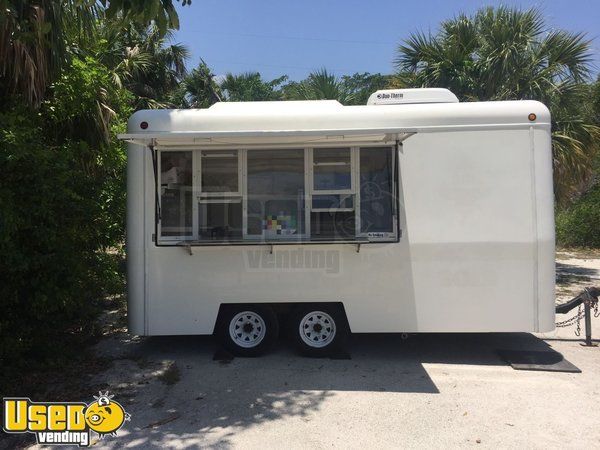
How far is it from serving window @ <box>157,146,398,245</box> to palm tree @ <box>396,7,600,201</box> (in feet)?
17.1

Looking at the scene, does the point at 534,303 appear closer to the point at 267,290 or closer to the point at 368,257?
the point at 368,257

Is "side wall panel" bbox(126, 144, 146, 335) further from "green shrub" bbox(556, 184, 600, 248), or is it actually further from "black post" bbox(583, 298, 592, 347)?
"green shrub" bbox(556, 184, 600, 248)

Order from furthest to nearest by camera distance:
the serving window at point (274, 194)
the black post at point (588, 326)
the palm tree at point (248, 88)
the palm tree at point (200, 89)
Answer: the palm tree at point (248, 88), the palm tree at point (200, 89), the black post at point (588, 326), the serving window at point (274, 194)

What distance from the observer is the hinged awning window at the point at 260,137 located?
194 inches

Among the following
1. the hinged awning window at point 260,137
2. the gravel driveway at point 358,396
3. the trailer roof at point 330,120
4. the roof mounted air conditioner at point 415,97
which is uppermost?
the roof mounted air conditioner at point 415,97

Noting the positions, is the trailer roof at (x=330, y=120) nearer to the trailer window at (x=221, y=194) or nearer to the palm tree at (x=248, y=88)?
the trailer window at (x=221, y=194)

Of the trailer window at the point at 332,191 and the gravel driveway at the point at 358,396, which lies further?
the trailer window at the point at 332,191

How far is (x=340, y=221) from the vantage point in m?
5.55

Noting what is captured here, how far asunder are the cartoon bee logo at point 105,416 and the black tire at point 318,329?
2.06m

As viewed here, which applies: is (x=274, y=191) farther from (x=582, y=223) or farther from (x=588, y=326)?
(x=582, y=223)

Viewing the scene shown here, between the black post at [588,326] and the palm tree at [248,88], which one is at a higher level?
the palm tree at [248,88]

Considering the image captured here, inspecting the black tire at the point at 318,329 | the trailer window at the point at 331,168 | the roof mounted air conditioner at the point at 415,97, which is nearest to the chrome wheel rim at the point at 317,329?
the black tire at the point at 318,329

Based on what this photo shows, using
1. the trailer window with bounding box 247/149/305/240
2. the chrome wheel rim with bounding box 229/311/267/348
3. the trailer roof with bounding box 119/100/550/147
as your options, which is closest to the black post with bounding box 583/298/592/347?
the trailer roof with bounding box 119/100/550/147

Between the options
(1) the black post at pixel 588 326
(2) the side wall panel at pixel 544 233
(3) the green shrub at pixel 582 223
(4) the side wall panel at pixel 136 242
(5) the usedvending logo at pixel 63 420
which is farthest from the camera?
(3) the green shrub at pixel 582 223
